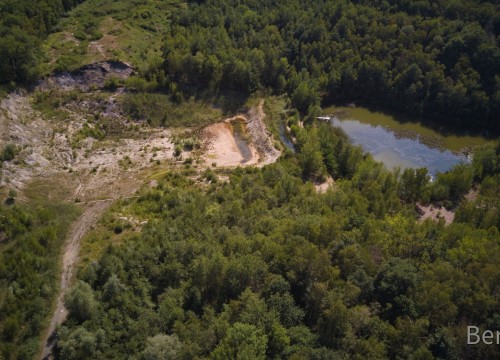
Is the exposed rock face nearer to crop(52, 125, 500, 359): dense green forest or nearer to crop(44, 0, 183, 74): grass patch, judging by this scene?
crop(44, 0, 183, 74): grass patch

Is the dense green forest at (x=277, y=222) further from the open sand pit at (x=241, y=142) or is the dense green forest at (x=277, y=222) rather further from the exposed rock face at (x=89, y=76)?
the open sand pit at (x=241, y=142)

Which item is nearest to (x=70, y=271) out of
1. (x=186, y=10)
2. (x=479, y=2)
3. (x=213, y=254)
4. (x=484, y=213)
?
(x=213, y=254)

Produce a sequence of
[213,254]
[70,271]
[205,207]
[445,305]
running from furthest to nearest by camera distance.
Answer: [205,207]
[70,271]
[213,254]
[445,305]

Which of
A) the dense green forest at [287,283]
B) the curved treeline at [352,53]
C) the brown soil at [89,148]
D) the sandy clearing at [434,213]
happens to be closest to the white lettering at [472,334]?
the dense green forest at [287,283]

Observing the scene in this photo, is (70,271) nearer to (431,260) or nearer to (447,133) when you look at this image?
(431,260)

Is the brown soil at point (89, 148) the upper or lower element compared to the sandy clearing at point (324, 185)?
upper
